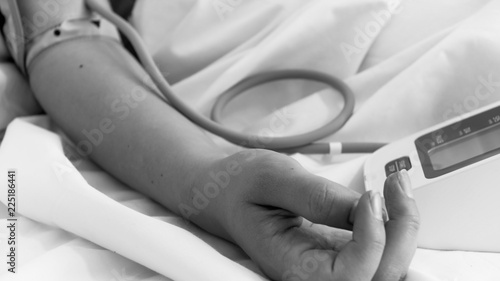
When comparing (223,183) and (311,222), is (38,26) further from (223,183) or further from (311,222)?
(311,222)

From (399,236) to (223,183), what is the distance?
197mm

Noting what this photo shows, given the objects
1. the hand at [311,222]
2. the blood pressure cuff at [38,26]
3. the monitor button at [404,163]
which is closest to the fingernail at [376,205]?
the hand at [311,222]

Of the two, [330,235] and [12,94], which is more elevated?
Result: [330,235]

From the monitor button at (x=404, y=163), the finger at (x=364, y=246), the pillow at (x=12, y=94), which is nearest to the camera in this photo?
the finger at (x=364, y=246)

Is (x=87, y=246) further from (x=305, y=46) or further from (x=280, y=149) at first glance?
(x=305, y=46)

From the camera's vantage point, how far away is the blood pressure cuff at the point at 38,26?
80 cm

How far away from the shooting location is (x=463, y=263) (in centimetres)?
54

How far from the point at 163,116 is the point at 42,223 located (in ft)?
0.65

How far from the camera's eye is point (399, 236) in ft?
1.50

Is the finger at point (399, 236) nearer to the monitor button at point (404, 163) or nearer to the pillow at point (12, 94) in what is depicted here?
the monitor button at point (404, 163)

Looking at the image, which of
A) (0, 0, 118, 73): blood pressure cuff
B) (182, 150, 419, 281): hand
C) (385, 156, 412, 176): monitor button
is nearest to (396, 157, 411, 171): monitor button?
(385, 156, 412, 176): monitor button

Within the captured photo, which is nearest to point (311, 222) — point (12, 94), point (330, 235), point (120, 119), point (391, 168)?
point (330, 235)

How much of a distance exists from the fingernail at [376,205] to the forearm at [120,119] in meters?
0.23

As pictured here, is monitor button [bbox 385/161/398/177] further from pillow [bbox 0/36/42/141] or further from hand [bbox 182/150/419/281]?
pillow [bbox 0/36/42/141]
